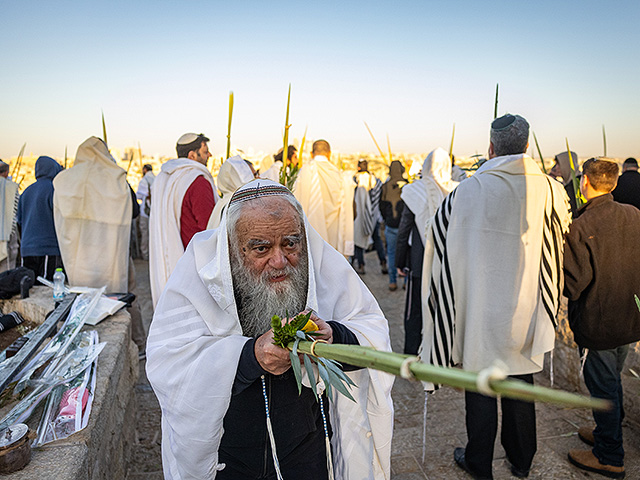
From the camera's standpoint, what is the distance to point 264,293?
1665mm

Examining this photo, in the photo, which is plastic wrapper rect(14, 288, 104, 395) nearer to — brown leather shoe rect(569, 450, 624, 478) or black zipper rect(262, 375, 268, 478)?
black zipper rect(262, 375, 268, 478)

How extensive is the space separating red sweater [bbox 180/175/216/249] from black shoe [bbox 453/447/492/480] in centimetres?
278

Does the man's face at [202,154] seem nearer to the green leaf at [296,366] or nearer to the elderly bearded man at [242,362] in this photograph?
the elderly bearded man at [242,362]

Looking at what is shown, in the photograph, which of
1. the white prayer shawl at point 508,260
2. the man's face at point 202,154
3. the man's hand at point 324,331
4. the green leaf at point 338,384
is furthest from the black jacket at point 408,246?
the green leaf at point 338,384

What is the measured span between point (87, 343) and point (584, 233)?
3153 mm

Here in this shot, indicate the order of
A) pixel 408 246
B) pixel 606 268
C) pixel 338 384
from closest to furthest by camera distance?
pixel 338 384
pixel 606 268
pixel 408 246

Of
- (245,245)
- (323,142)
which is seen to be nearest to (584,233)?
(245,245)

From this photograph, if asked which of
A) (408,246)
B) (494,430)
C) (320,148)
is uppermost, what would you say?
(320,148)

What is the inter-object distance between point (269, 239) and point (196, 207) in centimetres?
285

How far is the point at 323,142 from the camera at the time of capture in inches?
242

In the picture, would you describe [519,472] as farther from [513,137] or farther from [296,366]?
[296,366]

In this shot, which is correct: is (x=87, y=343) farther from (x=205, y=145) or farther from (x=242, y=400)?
(x=205, y=145)

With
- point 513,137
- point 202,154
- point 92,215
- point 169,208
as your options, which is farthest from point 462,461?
point 92,215

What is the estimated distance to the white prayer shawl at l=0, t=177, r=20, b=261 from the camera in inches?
227
